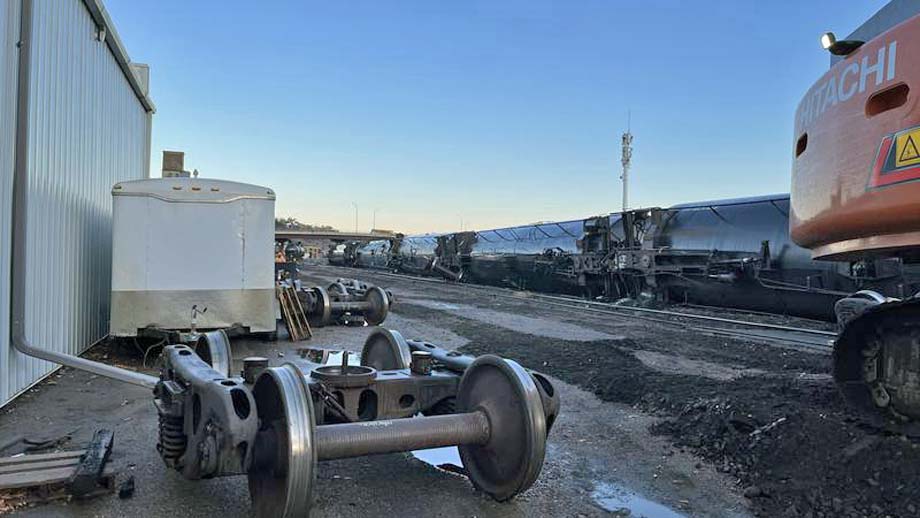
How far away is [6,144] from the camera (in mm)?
5766

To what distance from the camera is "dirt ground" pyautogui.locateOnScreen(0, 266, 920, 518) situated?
147 inches

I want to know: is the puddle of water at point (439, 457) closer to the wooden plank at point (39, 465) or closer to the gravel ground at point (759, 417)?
the gravel ground at point (759, 417)

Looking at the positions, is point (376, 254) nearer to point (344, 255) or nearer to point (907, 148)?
point (344, 255)

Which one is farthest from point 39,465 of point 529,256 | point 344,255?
point 344,255

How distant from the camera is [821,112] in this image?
12.9ft

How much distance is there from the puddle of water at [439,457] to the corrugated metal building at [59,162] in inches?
157

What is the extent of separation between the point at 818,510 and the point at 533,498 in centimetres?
166

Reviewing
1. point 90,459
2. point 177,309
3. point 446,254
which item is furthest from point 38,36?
point 446,254

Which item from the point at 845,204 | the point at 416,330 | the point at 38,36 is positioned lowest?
the point at 416,330

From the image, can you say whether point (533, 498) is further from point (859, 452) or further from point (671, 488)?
point (859, 452)

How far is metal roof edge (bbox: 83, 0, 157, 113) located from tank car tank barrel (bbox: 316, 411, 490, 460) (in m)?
8.02

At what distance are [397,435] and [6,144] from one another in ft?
16.2

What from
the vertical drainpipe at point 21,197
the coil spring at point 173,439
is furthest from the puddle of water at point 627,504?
the vertical drainpipe at point 21,197

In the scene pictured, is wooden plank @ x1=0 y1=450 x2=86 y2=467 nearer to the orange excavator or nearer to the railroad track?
the orange excavator
